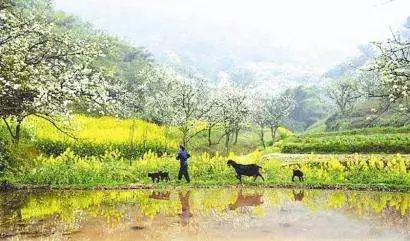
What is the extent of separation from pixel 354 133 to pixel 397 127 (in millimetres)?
4589

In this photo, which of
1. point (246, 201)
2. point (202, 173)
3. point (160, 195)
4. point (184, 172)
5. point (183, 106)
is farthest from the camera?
point (183, 106)

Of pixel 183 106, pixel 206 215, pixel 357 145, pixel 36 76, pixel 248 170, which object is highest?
pixel 183 106

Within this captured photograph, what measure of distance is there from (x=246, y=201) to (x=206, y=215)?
138 inches

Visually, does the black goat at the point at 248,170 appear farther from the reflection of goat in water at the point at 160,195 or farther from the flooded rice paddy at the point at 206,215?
the reflection of goat in water at the point at 160,195

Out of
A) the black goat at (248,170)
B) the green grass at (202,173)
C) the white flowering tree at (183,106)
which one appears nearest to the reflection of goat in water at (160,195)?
the green grass at (202,173)

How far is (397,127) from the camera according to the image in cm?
5731

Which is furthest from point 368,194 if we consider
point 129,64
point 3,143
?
point 129,64

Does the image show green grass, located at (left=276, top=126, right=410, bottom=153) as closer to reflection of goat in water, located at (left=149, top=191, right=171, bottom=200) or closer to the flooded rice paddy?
the flooded rice paddy

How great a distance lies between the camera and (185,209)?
1898 cm

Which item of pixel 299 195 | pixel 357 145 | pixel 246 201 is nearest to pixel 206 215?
pixel 246 201

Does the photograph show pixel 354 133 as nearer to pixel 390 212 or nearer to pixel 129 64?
pixel 129 64

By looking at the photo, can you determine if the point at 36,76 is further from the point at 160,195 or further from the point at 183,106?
the point at 183,106

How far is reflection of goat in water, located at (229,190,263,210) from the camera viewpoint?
1988cm

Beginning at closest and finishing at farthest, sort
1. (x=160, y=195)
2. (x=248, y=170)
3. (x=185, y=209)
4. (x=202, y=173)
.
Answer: (x=185, y=209) → (x=160, y=195) → (x=248, y=170) → (x=202, y=173)
